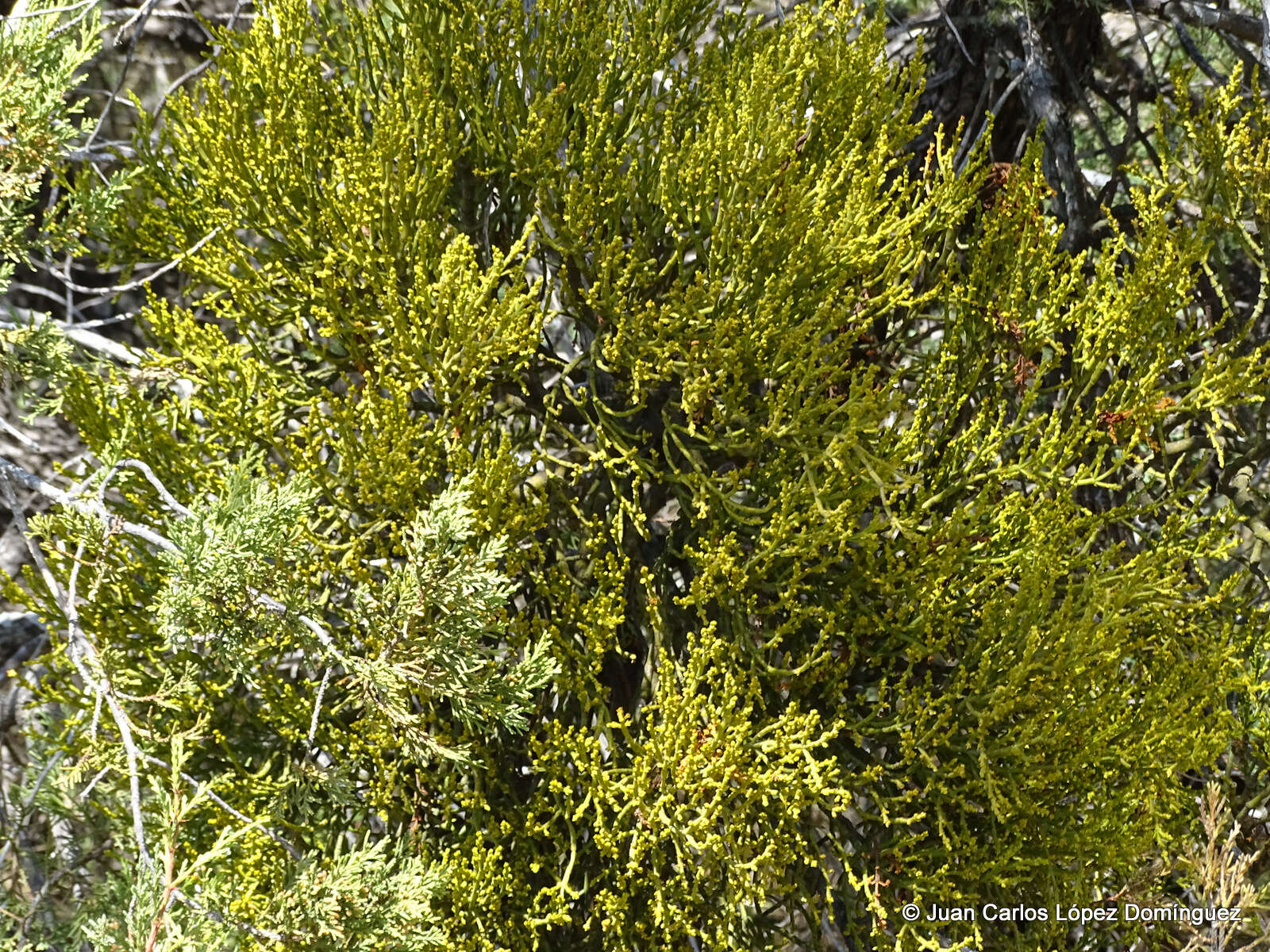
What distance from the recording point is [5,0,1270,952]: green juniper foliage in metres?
3.54

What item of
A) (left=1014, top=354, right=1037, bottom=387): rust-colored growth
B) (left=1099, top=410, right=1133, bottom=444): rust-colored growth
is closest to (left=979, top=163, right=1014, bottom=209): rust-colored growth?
(left=1014, top=354, right=1037, bottom=387): rust-colored growth

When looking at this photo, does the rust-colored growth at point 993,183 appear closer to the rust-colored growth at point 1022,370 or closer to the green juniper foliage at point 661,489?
the green juniper foliage at point 661,489

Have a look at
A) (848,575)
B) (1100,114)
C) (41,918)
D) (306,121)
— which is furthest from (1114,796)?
(1100,114)

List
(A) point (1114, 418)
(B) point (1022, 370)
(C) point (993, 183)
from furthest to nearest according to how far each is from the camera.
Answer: (C) point (993, 183), (B) point (1022, 370), (A) point (1114, 418)

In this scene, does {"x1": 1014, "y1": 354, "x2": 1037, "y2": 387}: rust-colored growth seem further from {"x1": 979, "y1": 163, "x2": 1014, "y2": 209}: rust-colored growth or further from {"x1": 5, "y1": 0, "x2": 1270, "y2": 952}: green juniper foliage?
{"x1": 979, "y1": 163, "x2": 1014, "y2": 209}: rust-colored growth

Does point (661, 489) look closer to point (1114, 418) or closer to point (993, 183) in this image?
point (1114, 418)

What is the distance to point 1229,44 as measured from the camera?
16.7 feet

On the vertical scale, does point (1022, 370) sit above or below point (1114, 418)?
above

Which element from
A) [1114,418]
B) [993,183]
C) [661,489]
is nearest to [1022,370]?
[1114,418]

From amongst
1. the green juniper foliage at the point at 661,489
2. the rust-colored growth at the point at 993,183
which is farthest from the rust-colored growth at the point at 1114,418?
the rust-colored growth at the point at 993,183

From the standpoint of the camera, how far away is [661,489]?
422 cm

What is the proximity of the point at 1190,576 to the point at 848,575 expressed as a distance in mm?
2039

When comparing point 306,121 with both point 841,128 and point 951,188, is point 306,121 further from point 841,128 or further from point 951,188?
point 951,188

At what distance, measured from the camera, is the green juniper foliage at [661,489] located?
3.54 m
